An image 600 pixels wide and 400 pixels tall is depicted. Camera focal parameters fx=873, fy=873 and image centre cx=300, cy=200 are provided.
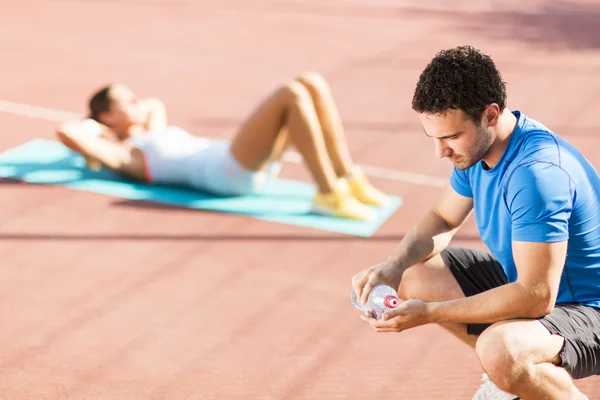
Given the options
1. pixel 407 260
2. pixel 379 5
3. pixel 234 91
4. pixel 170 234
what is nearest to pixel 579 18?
pixel 379 5

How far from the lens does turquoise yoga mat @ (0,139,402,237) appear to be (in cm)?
515

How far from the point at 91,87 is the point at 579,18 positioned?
24.0 ft

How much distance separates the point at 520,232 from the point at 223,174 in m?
2.89

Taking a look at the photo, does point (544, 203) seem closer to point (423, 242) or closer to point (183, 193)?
point (423, 242)

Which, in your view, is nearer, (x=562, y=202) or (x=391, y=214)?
(x=562, y=202)

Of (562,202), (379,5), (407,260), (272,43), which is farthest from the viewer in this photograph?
(379,5)

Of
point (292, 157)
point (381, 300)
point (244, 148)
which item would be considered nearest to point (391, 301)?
point (381, 300)

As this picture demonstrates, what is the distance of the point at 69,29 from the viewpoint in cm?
967

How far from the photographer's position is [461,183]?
319 centimetres

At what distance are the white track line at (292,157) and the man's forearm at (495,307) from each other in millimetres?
2978

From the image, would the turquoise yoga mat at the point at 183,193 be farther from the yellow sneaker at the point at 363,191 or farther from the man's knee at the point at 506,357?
the man's knee at the point at 506,357

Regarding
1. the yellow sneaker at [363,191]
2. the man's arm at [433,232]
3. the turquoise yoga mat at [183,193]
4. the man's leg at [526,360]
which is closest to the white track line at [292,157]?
the turquoise yoga mat at [183,193]

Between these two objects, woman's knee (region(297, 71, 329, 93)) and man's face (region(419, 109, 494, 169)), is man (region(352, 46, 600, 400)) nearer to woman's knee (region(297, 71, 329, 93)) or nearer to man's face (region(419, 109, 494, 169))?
man's face (region(419, 109, 494, 169))

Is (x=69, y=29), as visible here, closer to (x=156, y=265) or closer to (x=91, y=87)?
(x=91, y=87)
